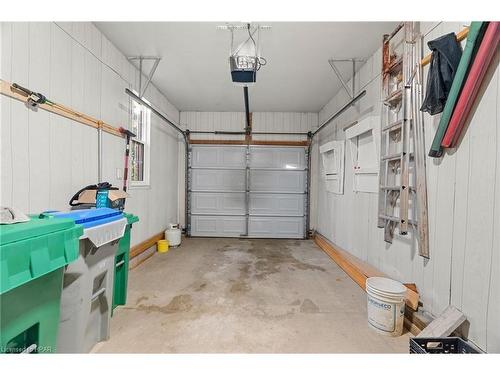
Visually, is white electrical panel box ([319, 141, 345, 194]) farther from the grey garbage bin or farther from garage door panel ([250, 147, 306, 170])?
the grey garbage bin

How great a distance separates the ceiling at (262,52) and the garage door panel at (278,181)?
1.72 metres

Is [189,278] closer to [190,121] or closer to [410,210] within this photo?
[410,210]

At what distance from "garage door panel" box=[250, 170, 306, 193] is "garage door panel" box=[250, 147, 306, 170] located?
0.48 ft

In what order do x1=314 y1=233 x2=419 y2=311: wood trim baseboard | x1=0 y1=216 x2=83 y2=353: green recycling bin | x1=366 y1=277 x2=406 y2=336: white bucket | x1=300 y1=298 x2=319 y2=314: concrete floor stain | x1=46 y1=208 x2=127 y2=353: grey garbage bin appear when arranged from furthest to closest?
x1=300 y1=298 x2=319 y2=314: concrete floor stain → x1=314 y1=233 x2=419 y2=311: wood trim baseboard → x1=366 y1=277 x2=406 y2=336: white bucket → x1=46 y1=208 x2=127 y2=353: grey garbage bin → x1=0 y1=216 x2=83 y2=353: green recycling bin

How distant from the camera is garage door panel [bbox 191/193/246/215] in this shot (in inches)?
223

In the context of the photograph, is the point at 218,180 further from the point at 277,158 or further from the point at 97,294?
the point at 97,294

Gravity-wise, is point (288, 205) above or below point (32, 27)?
below

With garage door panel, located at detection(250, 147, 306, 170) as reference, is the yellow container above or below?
below

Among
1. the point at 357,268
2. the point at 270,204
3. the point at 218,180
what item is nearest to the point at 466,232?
the point at 357,268

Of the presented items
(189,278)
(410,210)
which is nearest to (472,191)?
(410,210)

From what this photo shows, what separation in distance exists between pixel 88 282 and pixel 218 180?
4.31m

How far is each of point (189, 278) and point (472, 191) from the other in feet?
9.77

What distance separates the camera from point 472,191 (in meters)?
1.62

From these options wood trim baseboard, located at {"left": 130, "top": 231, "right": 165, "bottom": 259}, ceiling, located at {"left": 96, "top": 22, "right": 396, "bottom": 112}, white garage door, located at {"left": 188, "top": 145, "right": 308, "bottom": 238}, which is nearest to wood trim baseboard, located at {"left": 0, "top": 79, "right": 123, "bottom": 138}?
ceiling, located at {"left": 96, "top": 22, "right": 396, "bottom": 112}
